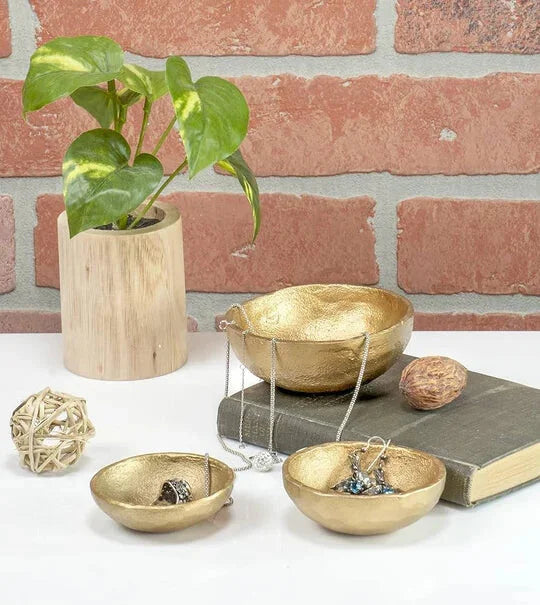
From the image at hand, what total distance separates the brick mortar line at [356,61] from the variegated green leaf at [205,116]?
0.92 ft

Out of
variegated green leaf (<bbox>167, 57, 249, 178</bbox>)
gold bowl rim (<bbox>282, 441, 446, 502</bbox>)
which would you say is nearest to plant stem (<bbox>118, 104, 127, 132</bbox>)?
variegated green leaf (<bbox>167, 57, 249, 178</bbox>)

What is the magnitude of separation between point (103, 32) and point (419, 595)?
2.17 ft

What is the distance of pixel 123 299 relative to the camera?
0.94 meters

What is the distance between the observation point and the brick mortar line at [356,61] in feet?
3.62

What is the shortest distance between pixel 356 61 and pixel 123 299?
33cm

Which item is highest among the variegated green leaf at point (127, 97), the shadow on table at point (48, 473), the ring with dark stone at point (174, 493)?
the variegated green leaf at point (127, 97)

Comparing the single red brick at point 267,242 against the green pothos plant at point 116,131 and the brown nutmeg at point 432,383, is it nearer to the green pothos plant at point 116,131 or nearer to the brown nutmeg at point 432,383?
the green pothos plant at point 116,131

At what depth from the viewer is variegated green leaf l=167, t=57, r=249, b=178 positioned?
2.59ft

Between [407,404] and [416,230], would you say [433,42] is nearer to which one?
[416,230]

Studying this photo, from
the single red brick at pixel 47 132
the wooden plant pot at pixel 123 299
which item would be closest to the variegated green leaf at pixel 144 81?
the wooden plant pot at pixel 123 299

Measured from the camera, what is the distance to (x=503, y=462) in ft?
2.42

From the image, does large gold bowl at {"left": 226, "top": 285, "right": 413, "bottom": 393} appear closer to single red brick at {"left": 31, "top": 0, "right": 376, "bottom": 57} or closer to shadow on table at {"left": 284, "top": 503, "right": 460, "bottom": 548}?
shadow on table at {"left": 284, "top": 503, "right": 460, "bottom": 548}

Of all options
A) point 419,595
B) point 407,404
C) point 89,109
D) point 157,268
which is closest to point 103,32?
point 89,109

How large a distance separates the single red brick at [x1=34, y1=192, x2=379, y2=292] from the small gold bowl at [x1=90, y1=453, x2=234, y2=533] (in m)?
0.44
